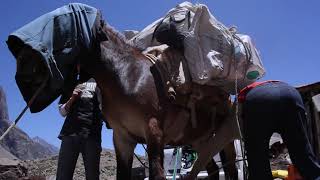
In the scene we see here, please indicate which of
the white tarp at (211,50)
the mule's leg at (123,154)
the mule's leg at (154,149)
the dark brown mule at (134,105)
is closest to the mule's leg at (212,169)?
the dark brown mule at (134,105)

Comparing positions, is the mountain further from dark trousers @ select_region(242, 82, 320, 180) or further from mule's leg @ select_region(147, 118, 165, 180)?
dark trousers @ select_region(242, 82, 320, 180)

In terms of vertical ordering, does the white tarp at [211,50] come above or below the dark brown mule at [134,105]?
above

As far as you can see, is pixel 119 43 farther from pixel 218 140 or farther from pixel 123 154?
pixel 218 140

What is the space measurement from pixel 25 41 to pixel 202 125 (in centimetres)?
239

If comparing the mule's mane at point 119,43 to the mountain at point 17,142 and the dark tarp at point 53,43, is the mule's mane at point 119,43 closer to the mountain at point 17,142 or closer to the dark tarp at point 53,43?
the dark tarp at point 53,43

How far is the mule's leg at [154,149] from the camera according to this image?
430 cm

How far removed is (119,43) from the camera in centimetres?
489

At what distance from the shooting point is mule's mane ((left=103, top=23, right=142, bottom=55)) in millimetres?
4828

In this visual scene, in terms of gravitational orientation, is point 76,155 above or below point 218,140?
below

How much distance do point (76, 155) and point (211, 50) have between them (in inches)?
87.9

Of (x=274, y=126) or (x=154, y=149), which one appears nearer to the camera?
(x=274, y=126)

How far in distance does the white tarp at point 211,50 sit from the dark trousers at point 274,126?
1358 millimetres

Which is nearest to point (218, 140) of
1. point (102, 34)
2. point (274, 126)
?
point (102, 34)

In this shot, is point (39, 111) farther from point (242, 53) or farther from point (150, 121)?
point (242, 53)
